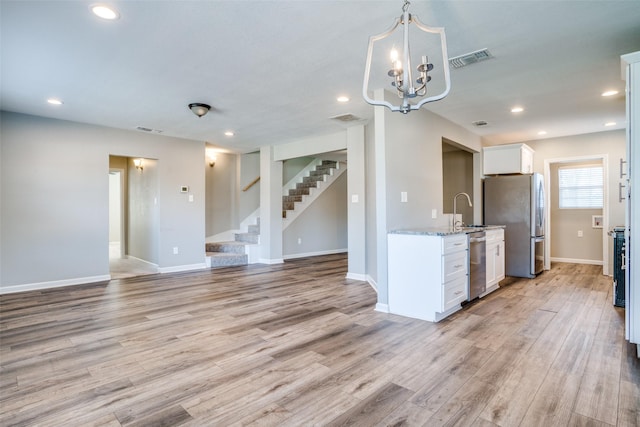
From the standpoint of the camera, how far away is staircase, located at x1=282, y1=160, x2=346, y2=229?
8086 mm

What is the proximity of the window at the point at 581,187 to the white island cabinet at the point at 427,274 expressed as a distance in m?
4.77

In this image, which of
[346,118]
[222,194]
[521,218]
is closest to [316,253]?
[222,194]

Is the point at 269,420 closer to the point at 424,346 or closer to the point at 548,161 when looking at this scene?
the point at 424,346

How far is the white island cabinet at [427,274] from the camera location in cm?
334

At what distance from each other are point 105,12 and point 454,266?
3.66m

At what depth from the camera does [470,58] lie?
3.02 meters

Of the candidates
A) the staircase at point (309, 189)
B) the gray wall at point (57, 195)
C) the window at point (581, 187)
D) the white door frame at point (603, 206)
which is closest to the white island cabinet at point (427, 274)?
the white door frame at point (603, 206)

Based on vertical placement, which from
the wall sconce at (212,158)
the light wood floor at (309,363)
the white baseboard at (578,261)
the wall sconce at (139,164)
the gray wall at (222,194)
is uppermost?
the wall sconce at (212,158)

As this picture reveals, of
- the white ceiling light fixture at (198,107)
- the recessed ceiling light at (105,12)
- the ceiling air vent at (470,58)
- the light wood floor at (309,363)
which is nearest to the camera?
the light wood floor at (309,363)

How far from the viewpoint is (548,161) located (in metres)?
6.43

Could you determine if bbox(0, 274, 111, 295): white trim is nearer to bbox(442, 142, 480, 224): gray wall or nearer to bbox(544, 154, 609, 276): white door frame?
bbox(442, 142, 480, 224): gray wall

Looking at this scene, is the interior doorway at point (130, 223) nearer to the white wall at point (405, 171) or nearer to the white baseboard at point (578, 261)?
the white wall at point (405, 171)

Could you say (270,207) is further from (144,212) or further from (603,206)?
(603,206)

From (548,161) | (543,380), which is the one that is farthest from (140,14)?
(548,161)
